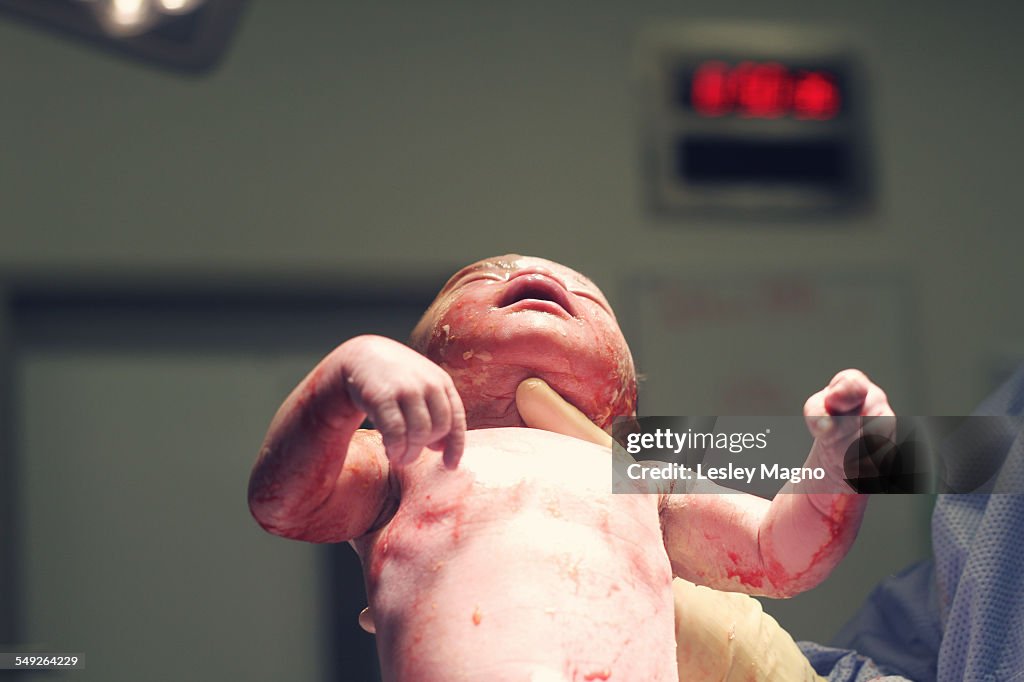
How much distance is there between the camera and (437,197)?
188 centimetres

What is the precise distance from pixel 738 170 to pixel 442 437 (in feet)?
4.45

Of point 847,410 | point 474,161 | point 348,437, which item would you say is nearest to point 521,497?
point 348,437

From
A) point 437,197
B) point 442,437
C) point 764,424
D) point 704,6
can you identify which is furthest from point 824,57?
point 442,437

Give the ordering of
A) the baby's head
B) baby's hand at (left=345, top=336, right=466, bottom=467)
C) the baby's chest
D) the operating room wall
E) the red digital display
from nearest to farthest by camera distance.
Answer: baby's hand at (left=345, top=336, right=466, bottom=467) < the baby's chest < the baby's head < the operating room wall < the red digital display

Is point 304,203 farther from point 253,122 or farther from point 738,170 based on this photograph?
point 738,170

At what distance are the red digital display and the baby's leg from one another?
1148 mm

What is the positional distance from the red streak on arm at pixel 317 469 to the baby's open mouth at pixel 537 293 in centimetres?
19

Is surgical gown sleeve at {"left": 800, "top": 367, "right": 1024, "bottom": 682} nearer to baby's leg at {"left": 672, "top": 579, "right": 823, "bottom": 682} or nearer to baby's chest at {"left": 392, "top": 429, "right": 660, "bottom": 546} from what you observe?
baby's leg at {"left": 672, "top": 579, "right": 823, "bottom": 682}

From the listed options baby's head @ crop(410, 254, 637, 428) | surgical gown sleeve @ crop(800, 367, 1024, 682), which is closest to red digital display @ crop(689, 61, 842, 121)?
surgical gown sleeve @ crop(800, 367, 1024, 682)

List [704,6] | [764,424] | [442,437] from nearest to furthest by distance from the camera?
[442,437] → [764,424] → [704,6]

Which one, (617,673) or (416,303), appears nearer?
(617,673)

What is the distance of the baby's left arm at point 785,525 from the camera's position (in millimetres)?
736

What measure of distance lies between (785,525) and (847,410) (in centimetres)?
13

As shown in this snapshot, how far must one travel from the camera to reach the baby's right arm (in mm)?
703
